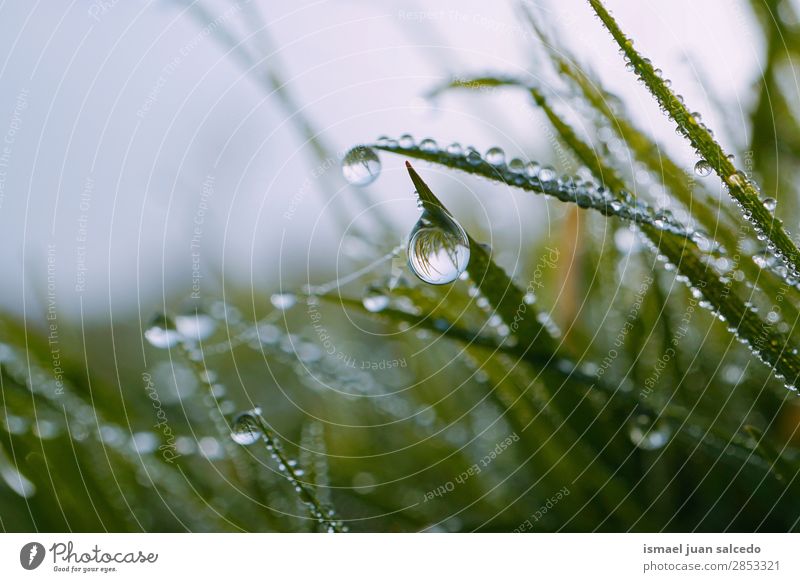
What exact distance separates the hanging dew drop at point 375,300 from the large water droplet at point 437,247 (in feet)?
0.14

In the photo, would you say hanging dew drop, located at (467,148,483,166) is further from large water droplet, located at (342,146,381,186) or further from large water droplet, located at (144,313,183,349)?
large water droplet, located at (144,313,183,349)

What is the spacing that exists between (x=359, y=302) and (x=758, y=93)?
34 centimetres

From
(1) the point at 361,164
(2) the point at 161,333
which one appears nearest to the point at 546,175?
(1) the point at 361,164

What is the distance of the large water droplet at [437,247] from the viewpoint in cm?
31

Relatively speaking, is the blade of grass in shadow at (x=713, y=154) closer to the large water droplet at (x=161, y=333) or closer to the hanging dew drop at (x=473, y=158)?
the hanging dew drop at (x=473, y=158)

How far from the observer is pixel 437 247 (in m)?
0.32

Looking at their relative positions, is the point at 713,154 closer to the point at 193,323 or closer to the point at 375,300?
the point at 375,300

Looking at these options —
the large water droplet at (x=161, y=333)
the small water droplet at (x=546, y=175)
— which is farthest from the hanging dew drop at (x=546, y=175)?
the large water droplet at (x=161, y=333)

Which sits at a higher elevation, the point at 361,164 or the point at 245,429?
the point at 361,164

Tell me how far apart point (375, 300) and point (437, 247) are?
6cm

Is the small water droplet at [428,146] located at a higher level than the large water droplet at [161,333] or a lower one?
higher

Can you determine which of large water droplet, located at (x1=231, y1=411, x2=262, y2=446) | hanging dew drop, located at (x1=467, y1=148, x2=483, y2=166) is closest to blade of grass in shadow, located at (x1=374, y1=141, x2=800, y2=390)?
hanging dew drop, located at (x1=467, y1=148, x2=483, y2=166)
